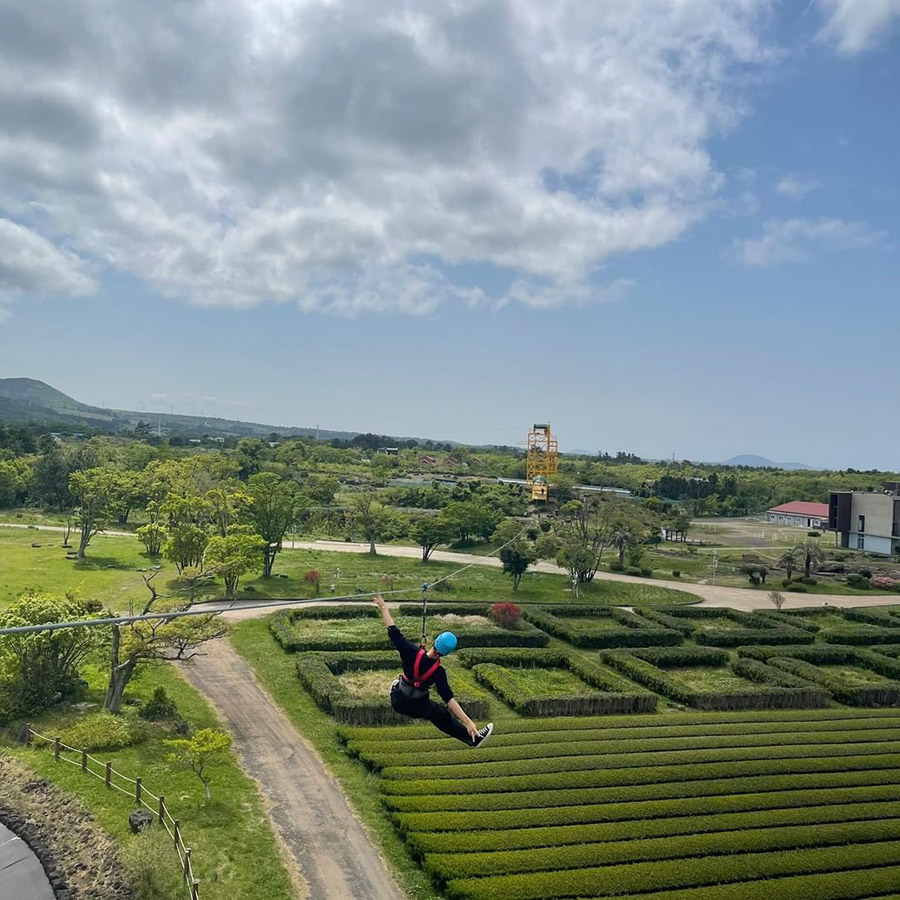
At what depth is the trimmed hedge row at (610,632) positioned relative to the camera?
3594 centimetres

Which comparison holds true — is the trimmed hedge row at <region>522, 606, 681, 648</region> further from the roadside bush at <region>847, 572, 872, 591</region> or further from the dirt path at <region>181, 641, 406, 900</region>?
the roadside bush at <region>847, 572, 872, 591</region>

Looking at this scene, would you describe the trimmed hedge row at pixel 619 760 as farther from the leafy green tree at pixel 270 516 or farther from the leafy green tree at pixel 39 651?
the leafy green tree at pixel 270 516

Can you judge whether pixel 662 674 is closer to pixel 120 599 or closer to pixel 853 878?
pixel 853 878

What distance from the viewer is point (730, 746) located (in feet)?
74.5

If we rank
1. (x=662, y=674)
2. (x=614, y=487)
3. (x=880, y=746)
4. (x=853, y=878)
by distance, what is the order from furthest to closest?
(x=614, y=487), (x=662, y=674), (x=880, y=746), (x=853, y=878)

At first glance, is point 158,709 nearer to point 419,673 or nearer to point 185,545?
point 185,545

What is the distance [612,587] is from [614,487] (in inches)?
2804

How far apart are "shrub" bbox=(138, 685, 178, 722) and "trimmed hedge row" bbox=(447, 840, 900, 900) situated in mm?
12075

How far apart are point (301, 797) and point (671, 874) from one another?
368 inches

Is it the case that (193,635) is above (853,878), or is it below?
above

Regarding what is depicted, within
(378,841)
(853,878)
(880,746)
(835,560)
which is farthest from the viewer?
(835,560)

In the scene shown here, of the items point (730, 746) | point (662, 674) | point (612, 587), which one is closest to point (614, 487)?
point (612, 587)

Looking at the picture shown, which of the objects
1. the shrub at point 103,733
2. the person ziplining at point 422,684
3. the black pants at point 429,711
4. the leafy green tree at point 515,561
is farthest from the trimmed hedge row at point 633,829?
the leafy green tree at point 515,561

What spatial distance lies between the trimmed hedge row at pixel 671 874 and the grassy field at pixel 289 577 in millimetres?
26498
